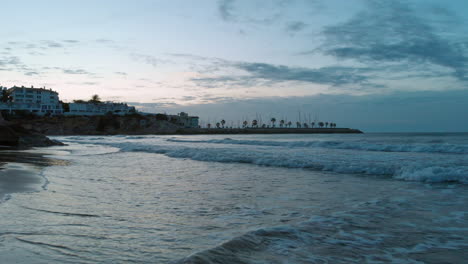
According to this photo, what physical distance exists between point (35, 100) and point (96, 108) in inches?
793

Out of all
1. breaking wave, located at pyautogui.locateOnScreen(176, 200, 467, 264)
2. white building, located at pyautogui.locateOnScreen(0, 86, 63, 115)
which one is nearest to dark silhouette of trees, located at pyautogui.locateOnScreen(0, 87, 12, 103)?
white building, located at pyautogui.locateOnScreen(0, 86, 63, 115)

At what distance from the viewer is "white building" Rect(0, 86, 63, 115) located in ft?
324

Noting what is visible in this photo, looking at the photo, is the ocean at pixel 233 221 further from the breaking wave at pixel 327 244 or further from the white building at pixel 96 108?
the white building at pixel 96 108

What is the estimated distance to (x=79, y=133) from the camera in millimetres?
88562

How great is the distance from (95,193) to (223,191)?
2968 mm

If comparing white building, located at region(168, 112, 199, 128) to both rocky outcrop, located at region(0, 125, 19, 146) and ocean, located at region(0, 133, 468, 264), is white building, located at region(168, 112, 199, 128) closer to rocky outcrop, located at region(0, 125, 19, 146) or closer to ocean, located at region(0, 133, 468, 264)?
rocky outcrop, located at region(0, 125, 19, 146)

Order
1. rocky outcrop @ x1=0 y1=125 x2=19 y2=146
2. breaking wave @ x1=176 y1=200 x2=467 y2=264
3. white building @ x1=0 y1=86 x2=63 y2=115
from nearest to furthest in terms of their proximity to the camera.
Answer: breaking wave @ x1=176 y1=200 x2=467 y2=264
rocky outcrop @ x1=0 y1=125 x2=19 y2=146
white building @ x1=0 y1=86 x2=63 y2=115

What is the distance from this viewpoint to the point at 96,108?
11894cm

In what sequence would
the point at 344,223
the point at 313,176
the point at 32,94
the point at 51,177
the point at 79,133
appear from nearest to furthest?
the point at 344,223 < the point at 51,177 < the point at 313,176 < the point at 79,133 < the point at 32,94

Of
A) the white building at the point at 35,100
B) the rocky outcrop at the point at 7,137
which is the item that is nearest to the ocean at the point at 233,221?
the rocky outcrop at the point at 7,137

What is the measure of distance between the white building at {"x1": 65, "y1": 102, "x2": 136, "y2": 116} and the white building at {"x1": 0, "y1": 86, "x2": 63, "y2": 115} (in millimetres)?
4457

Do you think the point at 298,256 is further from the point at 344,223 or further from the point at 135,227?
the point at 135,227

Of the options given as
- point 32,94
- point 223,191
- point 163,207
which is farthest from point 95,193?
point 32,94

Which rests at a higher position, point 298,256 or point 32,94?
point 32,94
